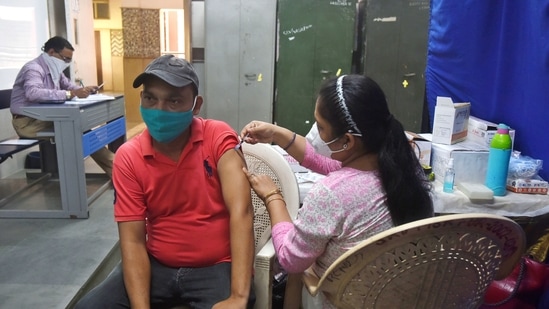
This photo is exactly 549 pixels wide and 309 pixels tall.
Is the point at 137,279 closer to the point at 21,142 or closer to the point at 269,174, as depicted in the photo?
the point at 269,174

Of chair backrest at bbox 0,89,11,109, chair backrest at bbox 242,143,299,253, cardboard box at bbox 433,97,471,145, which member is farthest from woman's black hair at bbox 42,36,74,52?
cardboard box at bbox 433,97,471,145

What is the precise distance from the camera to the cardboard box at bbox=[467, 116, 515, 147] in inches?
78.3

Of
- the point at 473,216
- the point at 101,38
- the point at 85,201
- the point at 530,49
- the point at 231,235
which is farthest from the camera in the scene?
the point at 101,38

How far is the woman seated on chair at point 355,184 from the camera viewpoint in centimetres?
109

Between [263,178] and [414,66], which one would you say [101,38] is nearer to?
[414,66]

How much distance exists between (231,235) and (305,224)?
0.34 meters

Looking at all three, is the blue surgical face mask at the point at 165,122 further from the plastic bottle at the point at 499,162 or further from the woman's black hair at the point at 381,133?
the plastic bottle at the point at 499,162

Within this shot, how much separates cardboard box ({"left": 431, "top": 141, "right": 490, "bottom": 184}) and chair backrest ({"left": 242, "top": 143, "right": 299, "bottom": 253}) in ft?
2.57

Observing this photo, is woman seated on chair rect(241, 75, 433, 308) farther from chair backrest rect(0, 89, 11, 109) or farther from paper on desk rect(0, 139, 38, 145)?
chair backrest rect(0, 89, 11, 109)

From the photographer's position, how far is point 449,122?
6.70ft

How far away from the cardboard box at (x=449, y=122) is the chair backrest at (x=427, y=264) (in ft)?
3.40

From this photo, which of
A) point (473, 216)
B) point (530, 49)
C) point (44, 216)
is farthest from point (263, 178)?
point (44, 216)

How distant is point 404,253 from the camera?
95cm

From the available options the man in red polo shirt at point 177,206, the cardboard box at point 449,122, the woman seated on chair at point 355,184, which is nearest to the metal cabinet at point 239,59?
the cardboard box at point 449,122
